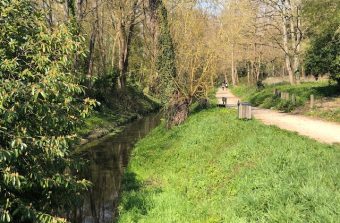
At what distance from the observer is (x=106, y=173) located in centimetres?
1902

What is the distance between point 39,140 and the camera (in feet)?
26.9

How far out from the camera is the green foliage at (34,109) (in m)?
7.88

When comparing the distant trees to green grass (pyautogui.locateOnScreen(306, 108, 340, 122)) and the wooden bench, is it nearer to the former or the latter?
green grass (pyautogui.locateOnScreen(306, 108, 340, 122))

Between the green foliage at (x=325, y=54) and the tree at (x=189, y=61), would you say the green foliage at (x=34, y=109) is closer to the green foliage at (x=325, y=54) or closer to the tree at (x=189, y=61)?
the tree at (x=189, y=61)

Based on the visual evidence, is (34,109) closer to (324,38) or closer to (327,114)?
(327,114)

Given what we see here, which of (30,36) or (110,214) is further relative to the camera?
(110,214)

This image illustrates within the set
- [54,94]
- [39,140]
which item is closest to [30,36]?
[54,94]

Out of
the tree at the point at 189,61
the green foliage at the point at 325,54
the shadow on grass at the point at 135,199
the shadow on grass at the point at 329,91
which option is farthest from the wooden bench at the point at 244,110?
the shadow on grass at the point at 329,91

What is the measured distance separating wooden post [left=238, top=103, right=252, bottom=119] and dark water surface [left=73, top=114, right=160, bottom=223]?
21.7 feet

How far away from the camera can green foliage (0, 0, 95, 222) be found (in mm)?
7879

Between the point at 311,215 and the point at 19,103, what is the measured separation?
6.23m

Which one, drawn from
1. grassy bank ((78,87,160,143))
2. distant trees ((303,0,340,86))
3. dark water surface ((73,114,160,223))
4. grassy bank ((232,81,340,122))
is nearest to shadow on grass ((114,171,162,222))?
dark water surface ((73,114,160,223))

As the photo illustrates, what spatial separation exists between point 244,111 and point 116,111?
19573 mm

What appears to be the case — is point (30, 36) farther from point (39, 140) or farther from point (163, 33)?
point (163, 33)
